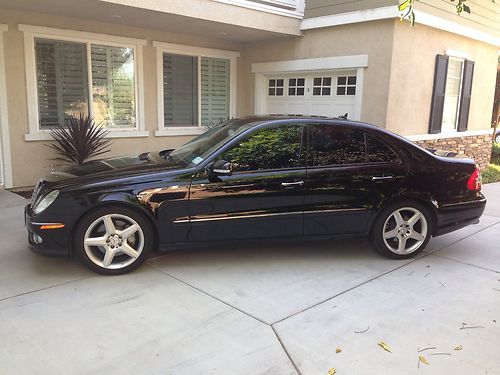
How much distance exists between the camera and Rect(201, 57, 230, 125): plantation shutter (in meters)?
10.7

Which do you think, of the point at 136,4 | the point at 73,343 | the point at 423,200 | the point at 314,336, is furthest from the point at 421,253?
the point at 136,4

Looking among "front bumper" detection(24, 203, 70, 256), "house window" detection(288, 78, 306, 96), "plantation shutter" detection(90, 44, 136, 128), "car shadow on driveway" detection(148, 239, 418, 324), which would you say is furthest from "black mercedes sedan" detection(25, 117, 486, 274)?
"house window" detection(288, 78, 306, 96)

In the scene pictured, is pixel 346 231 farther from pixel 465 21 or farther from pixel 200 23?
pixel 465 21

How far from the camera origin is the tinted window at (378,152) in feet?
16.1

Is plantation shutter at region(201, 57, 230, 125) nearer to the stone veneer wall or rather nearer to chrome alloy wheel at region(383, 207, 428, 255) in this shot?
the stone veneer wall

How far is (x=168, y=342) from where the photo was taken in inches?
127

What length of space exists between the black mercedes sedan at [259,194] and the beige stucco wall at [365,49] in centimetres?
372

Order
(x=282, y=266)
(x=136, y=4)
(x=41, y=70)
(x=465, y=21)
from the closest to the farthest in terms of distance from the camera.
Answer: (x=282, y=266)
(x=136, y=4)
(x=41, y=70)
(x=465, y=21)

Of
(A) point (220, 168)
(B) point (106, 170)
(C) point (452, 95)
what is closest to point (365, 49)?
(C) point (452, 95)

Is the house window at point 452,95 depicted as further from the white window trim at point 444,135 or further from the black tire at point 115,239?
the black tire at point 115,239

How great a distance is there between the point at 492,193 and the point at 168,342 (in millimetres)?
→ 8357

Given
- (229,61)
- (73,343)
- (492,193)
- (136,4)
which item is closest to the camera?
(73,343)

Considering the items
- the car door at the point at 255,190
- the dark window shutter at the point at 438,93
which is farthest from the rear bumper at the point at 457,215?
the dark window shutter at the point at 438,93

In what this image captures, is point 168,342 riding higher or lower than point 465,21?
lower
